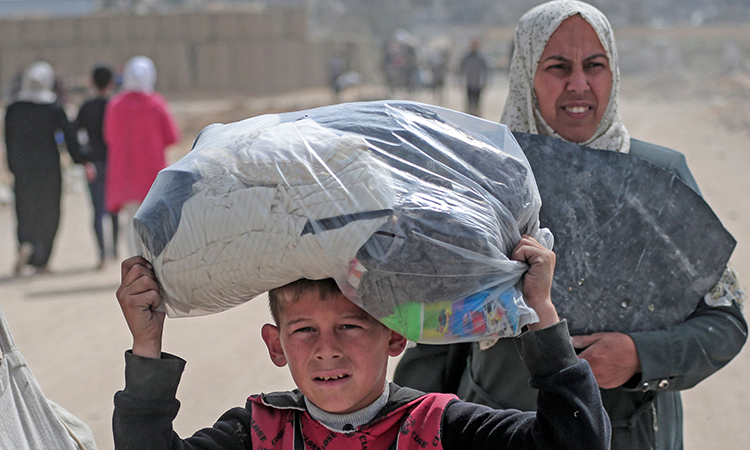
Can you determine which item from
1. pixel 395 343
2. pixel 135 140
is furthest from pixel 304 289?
pixel 135 140

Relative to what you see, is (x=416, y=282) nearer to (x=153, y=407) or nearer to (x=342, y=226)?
(x=342, y=226)

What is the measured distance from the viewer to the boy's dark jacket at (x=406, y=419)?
1.32m

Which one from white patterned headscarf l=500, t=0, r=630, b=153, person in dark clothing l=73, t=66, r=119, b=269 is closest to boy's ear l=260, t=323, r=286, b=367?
white patterned headscarf l=500, t=0, r=630, b=153

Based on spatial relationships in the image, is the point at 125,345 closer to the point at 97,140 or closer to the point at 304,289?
the point at 97,140

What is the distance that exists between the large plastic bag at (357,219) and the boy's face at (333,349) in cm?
12

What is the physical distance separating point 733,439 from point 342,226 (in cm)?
313

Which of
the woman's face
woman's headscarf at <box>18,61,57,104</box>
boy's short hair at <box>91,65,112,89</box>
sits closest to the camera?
the woman's face

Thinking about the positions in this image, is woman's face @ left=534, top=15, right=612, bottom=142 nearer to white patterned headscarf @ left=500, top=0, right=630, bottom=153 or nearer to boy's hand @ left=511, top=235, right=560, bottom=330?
white patterned headscarf @ left=500, top=0, right=630, bottom=153

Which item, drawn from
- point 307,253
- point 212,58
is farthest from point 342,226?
point 212,58

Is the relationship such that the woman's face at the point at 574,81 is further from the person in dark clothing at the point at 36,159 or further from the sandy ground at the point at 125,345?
the person in dark clothing at the point at 36,159

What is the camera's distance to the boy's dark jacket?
1.32 meters

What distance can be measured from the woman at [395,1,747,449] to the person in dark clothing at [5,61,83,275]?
568 cm

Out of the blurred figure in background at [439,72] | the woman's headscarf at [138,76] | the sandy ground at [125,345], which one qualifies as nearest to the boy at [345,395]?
the sandy ground at [125,345]

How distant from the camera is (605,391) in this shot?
1.85 metres
